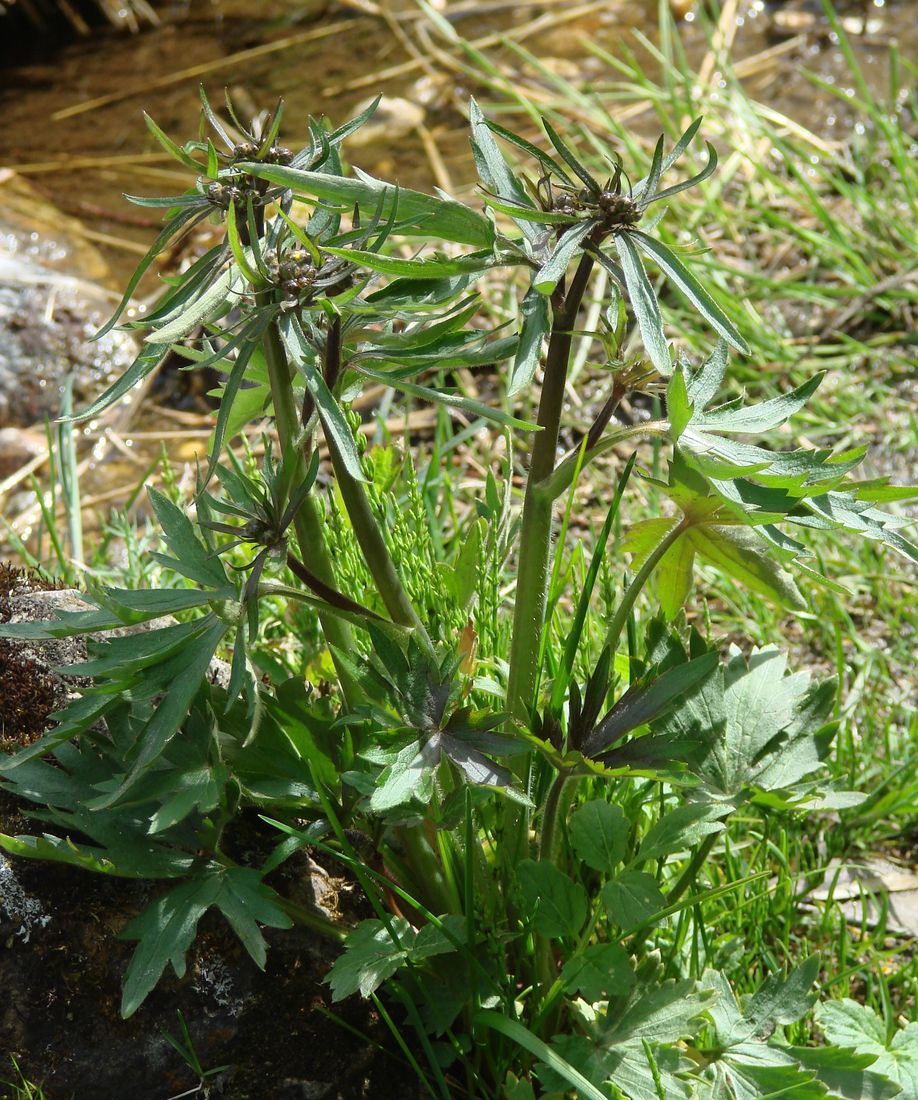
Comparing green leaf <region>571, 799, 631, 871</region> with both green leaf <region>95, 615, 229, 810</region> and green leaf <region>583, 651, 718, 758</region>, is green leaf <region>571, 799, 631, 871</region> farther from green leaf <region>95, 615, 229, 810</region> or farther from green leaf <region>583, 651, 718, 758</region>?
green leaf <region>95, 615, 229, 810</region>

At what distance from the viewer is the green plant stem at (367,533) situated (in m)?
1.21

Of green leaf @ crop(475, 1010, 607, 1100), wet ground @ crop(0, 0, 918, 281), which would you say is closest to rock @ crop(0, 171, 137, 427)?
wet ground @ crop(0, 0, 918, 281)

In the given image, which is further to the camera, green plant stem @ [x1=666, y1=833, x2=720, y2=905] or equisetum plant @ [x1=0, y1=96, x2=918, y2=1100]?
green plant stem @ [x1=666, y1=833, x2=720, y2=905]

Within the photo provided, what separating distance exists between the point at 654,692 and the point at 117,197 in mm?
4548

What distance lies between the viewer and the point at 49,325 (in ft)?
14.1

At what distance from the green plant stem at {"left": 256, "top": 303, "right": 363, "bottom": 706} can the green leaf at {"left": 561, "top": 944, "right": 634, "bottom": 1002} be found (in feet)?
1.40

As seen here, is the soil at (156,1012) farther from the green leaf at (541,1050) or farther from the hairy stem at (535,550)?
the hairy stem at (535,550)

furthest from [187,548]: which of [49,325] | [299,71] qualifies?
[299,71]

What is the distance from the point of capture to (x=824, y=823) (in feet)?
7.31

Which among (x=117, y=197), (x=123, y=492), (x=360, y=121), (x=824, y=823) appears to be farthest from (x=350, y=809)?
(x=117, y=197)

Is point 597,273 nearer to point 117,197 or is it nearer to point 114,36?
point 117,197

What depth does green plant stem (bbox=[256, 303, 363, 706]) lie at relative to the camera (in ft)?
3.95

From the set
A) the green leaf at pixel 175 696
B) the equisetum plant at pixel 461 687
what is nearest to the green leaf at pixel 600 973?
the equisetum plant at pixel 461 687

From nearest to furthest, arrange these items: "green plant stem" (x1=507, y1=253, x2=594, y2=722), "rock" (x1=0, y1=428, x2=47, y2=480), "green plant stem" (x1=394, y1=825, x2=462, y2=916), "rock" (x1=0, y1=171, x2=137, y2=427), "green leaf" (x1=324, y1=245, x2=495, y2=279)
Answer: "green leaf" (x1=324, y1=245, x2=495, y2=279)
"green plant stem" (x1=507, y1=253, x2=594, y2=722)
"green plant stem" (x1=394, y1=825, x2=462, y2=916)
"rock" (x1=0, y1=428, x2=47, y2=480)
"rock" (x1=0, y1=171, x2=137, y2=427)
